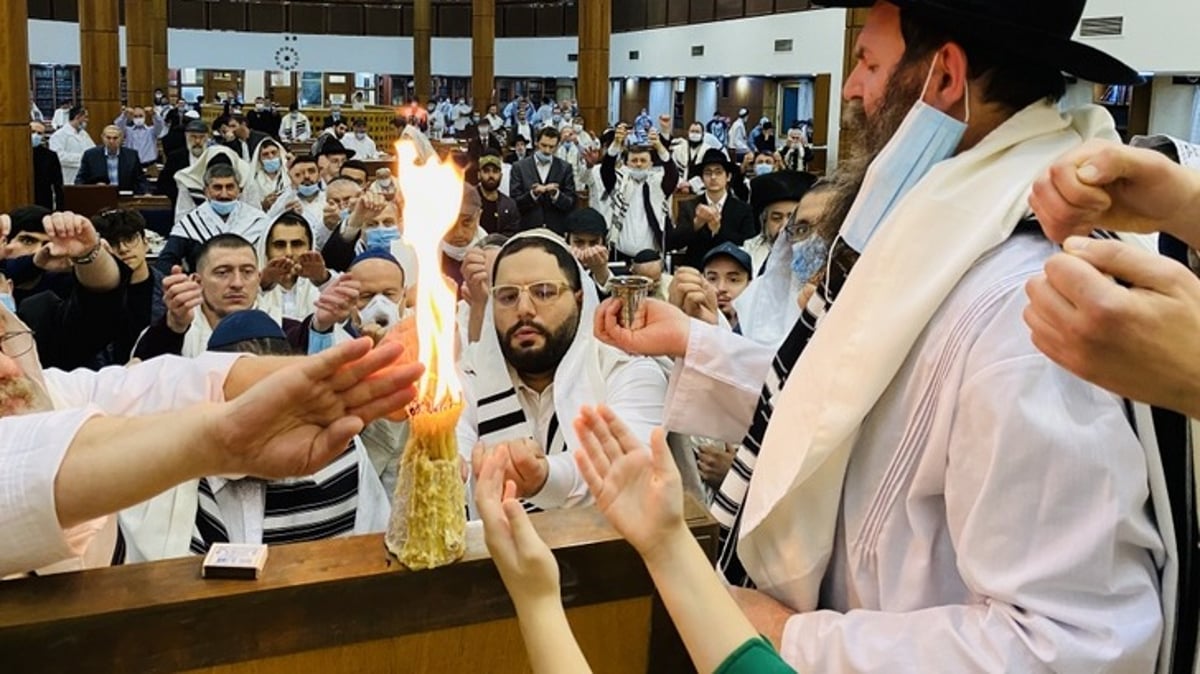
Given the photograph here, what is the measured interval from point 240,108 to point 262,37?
342 inches

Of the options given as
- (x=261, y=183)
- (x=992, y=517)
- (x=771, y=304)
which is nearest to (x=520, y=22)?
(x=261, y=183)

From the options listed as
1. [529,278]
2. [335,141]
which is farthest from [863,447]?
[335,141]

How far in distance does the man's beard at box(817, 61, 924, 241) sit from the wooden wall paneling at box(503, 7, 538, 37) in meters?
29.7

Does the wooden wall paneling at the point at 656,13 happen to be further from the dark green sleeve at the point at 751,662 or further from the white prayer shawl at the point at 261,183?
the dark green sleeve at the point at 751,662

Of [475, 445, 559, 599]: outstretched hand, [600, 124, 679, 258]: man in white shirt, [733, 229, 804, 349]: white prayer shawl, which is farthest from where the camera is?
[600, 124, 679, 258]: man in white shirt

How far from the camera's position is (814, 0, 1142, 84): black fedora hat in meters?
1.52

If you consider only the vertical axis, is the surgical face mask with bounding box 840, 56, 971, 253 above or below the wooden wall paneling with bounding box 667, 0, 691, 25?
below

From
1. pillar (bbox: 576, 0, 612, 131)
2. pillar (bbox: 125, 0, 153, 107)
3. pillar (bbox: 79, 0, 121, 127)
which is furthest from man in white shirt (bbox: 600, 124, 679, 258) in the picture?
pillar (bbox: 125, 0, 153, 107)

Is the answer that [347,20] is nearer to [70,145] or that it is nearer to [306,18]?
[306,18]

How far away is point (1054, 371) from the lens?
1296 mm

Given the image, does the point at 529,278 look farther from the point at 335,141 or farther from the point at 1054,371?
the point at 335,141

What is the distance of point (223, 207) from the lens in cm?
783

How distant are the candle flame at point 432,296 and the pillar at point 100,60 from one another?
17.8 meters

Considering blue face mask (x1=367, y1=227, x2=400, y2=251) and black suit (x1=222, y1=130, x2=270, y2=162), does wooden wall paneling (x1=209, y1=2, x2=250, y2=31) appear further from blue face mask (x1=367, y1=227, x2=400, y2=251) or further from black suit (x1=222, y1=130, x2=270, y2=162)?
blue face mask (x1=367, y1=227, x2=400, y2=251)
